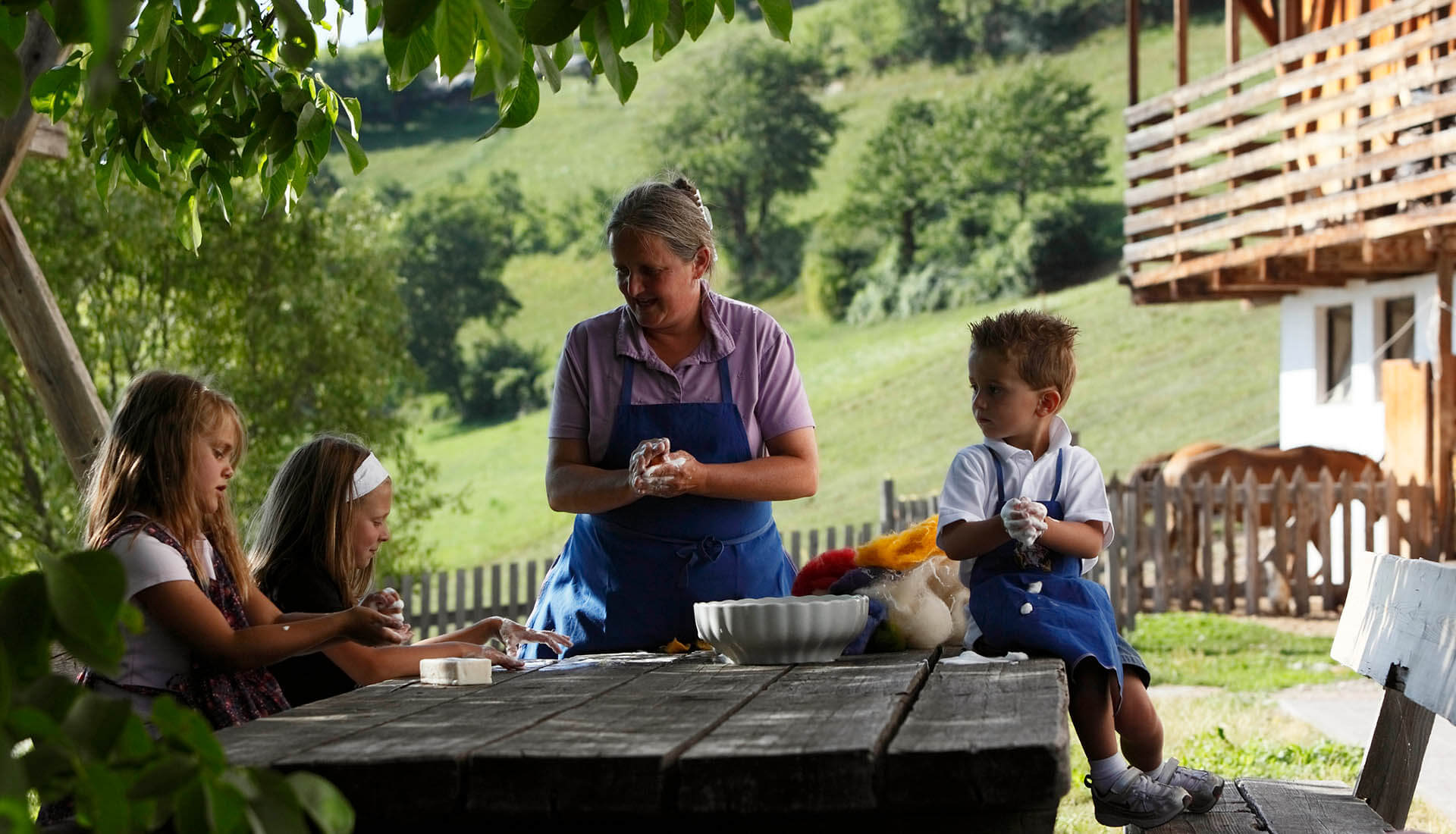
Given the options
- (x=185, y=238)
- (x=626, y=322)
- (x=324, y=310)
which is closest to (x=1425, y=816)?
(x=626, y=322)

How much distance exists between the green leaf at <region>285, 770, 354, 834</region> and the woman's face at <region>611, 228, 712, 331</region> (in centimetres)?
232

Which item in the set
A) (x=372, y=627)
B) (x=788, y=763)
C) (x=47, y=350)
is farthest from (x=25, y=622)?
(x=47, y=350)

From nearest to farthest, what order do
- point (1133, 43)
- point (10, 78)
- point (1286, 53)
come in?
1. point (10, 78)
2. point (1286, 53)
3. point (1133, 43)

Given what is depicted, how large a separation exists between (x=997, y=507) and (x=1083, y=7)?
61.8 m

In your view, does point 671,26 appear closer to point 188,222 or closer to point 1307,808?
point 1307,808

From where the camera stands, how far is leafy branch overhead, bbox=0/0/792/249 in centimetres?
151

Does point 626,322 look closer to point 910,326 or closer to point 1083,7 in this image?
point 910,326

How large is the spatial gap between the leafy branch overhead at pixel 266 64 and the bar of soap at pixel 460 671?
91cm

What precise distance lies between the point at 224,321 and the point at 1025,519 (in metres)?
10.2

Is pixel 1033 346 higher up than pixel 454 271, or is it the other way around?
pixel 454 271

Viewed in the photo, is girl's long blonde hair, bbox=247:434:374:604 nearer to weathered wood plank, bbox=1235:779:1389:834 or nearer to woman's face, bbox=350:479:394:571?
woman's face, bbox=350:479:394:571

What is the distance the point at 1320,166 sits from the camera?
1346 centimetres

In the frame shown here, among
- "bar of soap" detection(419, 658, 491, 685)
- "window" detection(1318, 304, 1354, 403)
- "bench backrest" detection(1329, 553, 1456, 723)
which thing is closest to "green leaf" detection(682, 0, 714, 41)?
"bar of soap" detection(419, 658, 491, 685)

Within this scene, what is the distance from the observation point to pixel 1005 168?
49531 millimetres
